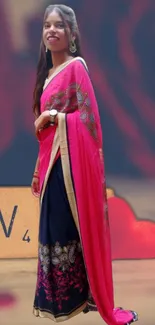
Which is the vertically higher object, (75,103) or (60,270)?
(75,103)

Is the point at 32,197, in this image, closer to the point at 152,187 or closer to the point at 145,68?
the point at 152,187

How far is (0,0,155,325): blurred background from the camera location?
319cm

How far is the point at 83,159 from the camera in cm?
183

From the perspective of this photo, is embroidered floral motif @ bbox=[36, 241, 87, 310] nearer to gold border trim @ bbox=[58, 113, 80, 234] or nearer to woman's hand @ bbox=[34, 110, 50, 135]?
gold border trim @ bbox=[58, 113, 80, 234]

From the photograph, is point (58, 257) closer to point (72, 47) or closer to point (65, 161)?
point (65, 161)

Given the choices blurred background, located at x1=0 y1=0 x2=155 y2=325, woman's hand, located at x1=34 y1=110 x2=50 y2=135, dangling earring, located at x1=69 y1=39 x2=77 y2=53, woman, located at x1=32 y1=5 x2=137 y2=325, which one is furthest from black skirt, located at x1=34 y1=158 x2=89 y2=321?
blurred background, located at x1=0 y1=0 x2=155 y2=325

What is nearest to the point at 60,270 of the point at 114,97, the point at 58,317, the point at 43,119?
the point at 58,317

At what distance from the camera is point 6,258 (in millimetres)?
3256

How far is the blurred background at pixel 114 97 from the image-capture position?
3.19 meters

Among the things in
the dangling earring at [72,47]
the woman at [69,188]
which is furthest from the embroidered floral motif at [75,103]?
the dangling earring at [72,47]

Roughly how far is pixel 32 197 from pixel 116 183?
0.55 metres

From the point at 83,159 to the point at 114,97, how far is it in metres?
1.48

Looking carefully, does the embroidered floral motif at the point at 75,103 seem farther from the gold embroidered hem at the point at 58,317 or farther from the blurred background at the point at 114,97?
the blurred background at the point at 114,97

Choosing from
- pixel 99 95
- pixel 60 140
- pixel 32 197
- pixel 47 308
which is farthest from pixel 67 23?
pixel 32 197
